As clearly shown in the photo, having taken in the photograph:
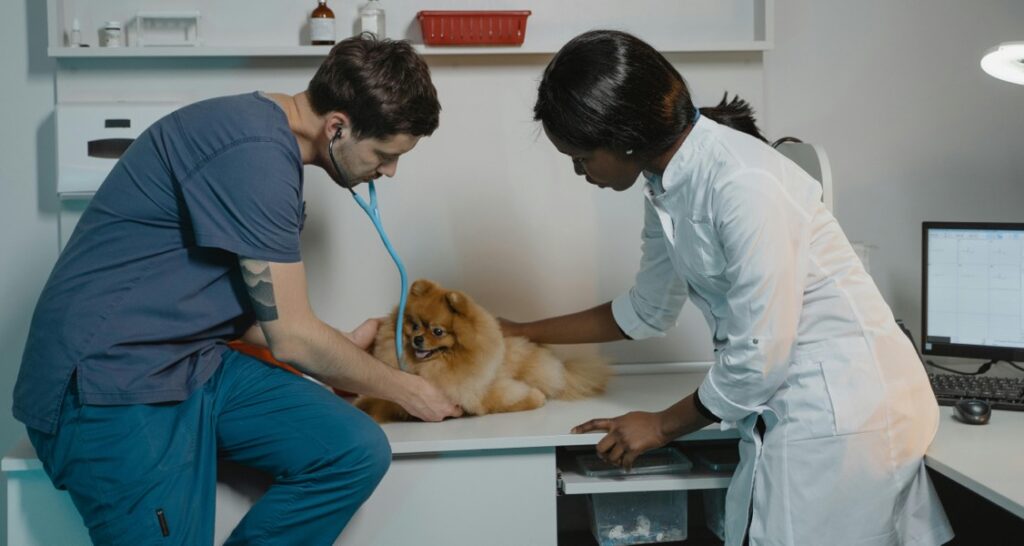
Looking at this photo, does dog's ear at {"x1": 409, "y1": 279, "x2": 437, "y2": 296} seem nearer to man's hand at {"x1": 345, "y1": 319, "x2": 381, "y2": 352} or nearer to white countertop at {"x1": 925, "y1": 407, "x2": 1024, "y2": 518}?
man's hand at {"x1": 345, "y1": 319, "x2": 381, "y2": 352}

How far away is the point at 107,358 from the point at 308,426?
33 centimetres

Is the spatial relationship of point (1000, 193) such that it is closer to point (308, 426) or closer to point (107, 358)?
point (308, 426)

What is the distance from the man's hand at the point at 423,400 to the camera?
5.92 ft

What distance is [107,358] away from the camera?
1.50m

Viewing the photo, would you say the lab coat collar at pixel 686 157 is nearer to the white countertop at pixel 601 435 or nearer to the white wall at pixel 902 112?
the white countertop at pixel 601 435

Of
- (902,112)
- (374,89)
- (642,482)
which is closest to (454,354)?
(642,482)

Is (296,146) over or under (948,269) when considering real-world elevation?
over

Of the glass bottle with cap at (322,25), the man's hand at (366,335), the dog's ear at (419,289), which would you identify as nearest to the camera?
the dog's ear at (419,289)

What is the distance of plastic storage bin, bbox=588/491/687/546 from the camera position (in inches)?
75.6

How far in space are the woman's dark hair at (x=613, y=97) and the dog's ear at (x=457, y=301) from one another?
49 centimetres

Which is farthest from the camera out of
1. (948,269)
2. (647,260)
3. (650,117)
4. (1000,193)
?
(1000,193)

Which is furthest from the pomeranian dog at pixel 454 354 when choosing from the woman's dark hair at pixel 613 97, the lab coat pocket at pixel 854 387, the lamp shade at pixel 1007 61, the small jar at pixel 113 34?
the lamp shade at pixel 1007 61

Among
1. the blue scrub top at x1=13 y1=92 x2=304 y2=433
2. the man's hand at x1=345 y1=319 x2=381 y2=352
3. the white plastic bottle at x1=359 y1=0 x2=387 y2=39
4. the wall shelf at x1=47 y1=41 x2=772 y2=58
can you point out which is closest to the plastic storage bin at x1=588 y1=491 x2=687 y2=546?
the man's hand at x1=345 y1=319 x2=381 y2=352

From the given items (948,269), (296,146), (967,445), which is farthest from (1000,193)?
(296,146)
